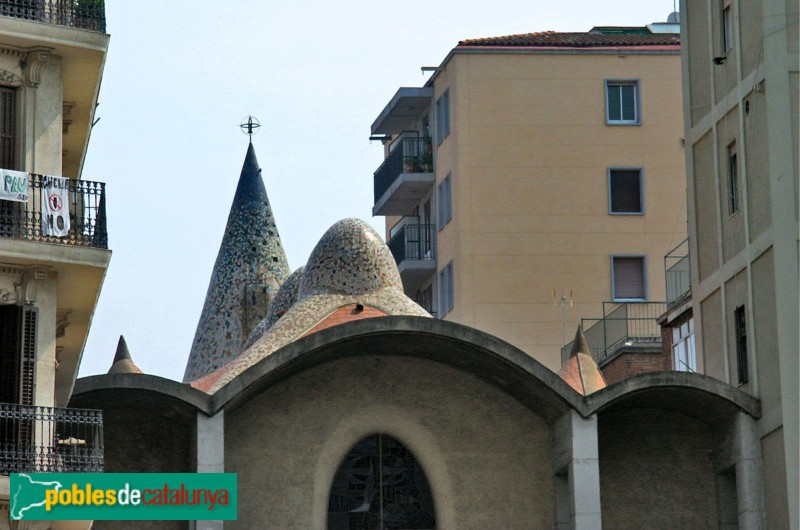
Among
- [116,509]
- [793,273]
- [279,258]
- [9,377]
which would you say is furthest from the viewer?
[279,258]

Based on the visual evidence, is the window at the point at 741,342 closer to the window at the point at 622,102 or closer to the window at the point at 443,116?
the window at the point at 622,102

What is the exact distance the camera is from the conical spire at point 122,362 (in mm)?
42719

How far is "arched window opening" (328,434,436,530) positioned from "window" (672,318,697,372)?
323 inches

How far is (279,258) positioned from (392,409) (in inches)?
568

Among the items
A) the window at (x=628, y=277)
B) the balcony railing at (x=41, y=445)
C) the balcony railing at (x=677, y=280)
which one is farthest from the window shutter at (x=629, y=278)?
the balcony railing at (x=41, y=445)

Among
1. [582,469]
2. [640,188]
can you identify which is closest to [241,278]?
[640,188]

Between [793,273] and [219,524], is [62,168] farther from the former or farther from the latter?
[793,273]

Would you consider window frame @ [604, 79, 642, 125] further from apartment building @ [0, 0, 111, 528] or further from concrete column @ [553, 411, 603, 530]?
apartment building @ [0, 0, 111, 528]

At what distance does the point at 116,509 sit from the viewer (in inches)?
1196

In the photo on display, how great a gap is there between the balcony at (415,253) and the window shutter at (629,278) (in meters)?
4.60

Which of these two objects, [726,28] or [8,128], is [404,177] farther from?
[8,128]

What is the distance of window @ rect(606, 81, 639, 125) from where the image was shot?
5331cm

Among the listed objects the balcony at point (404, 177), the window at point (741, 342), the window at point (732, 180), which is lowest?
the window at point (741, 342)

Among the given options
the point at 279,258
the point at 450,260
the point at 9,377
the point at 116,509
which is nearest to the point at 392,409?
the point at 116,509
